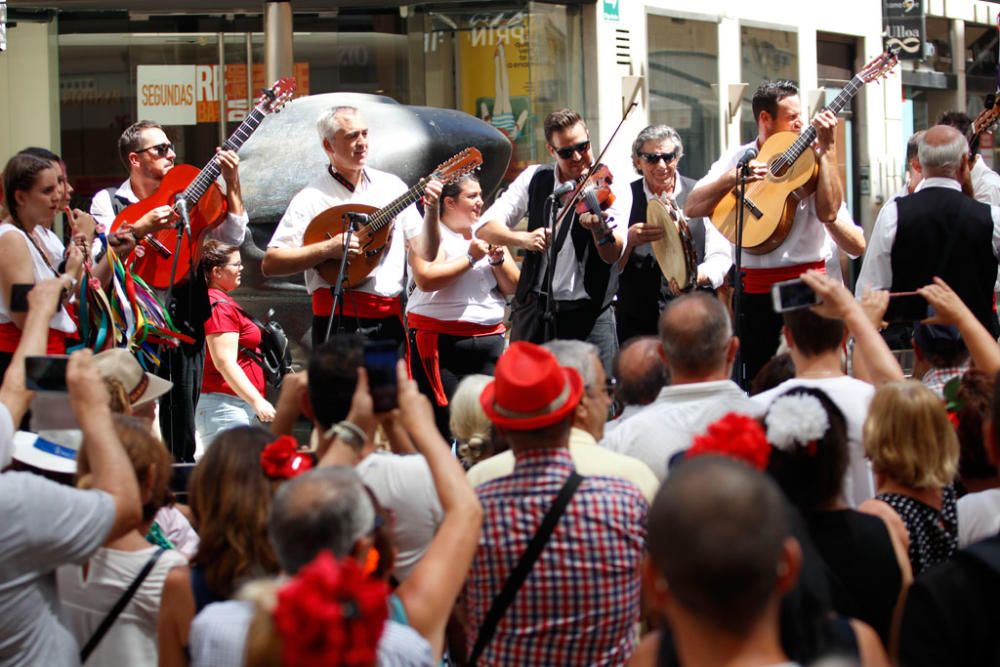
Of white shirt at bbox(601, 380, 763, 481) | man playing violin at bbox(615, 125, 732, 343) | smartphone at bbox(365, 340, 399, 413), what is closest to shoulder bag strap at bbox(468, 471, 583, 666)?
smartphone at bbox(365, 340, 399, 413)

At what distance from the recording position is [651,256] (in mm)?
7789

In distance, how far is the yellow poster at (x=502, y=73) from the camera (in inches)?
675

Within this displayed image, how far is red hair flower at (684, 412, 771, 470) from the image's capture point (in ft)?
10.2

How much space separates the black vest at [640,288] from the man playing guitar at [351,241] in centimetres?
107

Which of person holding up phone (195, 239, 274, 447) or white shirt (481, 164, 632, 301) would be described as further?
person holding up phone (195, 239, 274, 447)

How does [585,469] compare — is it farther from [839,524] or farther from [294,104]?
[294,104]

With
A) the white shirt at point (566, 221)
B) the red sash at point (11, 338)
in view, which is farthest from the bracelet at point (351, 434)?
the white shirt at point (566, 221)

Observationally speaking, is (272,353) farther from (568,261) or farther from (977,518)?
(977,518)

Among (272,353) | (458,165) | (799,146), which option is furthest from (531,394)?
(272,353)

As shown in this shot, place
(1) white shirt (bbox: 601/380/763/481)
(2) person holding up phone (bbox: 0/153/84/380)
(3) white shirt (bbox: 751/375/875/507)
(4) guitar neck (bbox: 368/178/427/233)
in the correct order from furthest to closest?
(4) guitar neck (bbox: 368/178/427/233)
(2) person holding up phone (bbox: 0/153/84/380)
(3) white shirt (bbox: 751/375/875/507)
(1) white shirt (bbox: 601/380/763/481)

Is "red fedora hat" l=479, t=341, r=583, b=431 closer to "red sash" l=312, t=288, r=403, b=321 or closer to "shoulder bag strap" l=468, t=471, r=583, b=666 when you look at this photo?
"shoulder bag strap" l=468, t=471, r=583, b=666

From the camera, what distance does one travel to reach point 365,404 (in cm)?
329

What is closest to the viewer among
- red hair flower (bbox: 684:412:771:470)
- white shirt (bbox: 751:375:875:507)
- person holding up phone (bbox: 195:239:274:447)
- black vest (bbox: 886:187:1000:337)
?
red hair flower (bbox: 684:412:771:470)

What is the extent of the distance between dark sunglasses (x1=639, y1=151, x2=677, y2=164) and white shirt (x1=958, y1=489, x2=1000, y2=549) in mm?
4043
